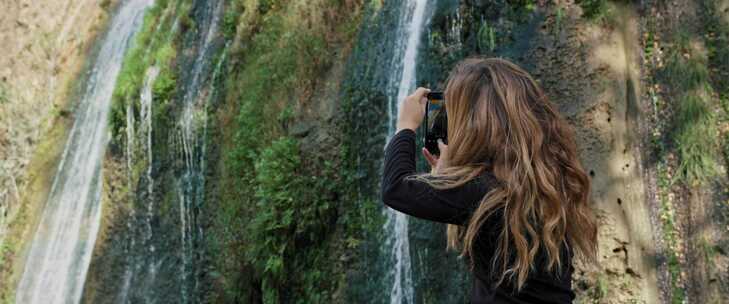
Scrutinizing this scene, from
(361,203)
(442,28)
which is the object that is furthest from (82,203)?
(442,28)

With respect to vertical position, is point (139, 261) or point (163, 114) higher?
point (163, 114)

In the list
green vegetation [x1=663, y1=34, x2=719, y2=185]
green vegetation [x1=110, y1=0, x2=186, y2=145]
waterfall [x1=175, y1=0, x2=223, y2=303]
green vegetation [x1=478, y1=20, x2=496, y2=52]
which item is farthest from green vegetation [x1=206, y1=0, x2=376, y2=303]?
green vegetation [x1=663, y1=34, x2=719, y2=185]

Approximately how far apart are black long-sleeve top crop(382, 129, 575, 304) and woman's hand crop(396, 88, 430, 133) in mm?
227

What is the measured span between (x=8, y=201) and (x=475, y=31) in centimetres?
805

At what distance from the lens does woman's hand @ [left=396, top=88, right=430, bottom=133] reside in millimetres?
2369

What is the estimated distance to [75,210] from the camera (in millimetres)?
9852

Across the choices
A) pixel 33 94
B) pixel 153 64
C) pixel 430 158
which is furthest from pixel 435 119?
pixel 33 94

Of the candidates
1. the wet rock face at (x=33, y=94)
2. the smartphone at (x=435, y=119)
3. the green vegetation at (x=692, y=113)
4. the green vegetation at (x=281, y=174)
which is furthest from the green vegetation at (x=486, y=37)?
the wet rock face at (x=33, y=94)

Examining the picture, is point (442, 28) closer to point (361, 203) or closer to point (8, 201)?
point (361, 203)

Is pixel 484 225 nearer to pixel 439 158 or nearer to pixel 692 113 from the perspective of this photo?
pixel 439 158

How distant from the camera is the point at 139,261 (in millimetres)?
8758

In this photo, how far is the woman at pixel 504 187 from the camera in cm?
203

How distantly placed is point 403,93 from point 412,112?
12.4 ft

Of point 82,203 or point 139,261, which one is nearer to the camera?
point 139,261
